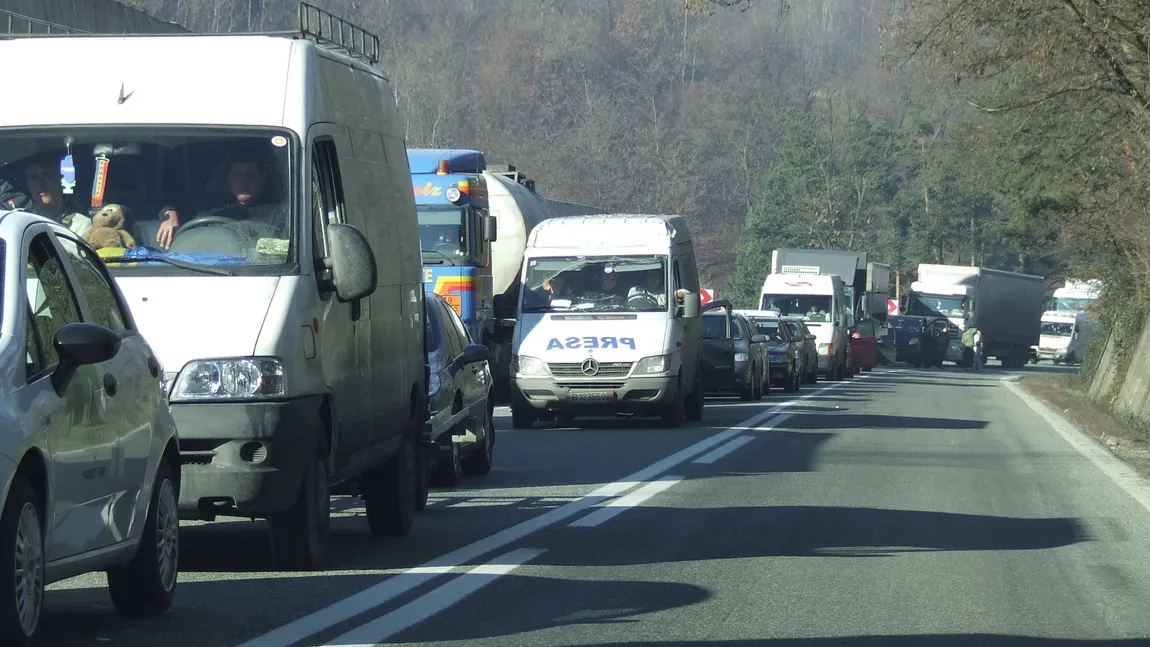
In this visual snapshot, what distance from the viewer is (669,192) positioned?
95688 mm

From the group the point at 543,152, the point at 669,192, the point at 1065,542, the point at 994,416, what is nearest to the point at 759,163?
the point at 669,192

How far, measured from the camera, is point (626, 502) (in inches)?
491

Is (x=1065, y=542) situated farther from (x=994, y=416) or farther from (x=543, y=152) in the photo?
(x=543, y=152)

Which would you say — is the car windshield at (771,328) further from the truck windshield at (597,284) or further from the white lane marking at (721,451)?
the white lane marking at (721,451)

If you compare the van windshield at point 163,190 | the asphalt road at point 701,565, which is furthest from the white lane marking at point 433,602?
the van windshield at point 163,190

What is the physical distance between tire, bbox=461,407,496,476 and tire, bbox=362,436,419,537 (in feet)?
14.4

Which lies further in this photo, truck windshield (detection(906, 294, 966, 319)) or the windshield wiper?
truck windshield (detection(906, 294, 966, 319))

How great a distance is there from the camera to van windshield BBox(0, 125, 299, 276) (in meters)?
8.42

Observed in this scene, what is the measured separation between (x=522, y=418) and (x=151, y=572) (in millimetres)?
14841

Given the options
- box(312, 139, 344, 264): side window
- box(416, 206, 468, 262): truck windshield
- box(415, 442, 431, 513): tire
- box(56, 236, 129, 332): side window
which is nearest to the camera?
box(56, 236, 129, 332): side window

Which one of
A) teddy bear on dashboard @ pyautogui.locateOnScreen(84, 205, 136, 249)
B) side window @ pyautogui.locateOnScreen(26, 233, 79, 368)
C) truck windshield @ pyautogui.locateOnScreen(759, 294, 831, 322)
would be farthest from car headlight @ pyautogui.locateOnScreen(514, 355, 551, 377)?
truck windshield @ pyautogui.locateOnScreen(759, 294, 831, 322)

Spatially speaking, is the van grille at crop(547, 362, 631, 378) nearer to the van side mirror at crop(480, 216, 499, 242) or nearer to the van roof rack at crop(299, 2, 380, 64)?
the van side mirror at crop(480, 216, 499, 242)

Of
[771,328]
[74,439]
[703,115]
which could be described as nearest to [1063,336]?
[703,115]

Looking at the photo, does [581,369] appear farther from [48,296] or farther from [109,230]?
[48,296]
